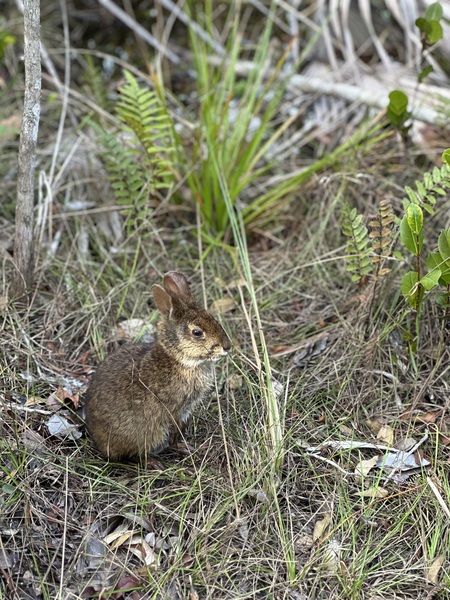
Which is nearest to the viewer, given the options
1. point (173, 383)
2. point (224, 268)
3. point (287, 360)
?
point (173, 383)

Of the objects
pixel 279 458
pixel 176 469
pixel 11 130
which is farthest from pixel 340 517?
pixel 11 130

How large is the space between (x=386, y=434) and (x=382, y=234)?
1.02 meters

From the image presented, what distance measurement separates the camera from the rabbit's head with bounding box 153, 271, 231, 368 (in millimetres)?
3785

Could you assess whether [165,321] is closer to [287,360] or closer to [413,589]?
[287,360]

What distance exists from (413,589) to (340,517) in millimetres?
438

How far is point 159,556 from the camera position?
337 cm

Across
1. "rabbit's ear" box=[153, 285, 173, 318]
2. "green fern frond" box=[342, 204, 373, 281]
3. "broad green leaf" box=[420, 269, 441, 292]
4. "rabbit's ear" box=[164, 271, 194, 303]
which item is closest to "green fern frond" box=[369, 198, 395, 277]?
"green fern frond" box=[342, 204, 373, 281]

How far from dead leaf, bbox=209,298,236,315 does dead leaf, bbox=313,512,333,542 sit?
151 cm

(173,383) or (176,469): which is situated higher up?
(173,383)

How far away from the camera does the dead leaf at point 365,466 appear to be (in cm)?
378

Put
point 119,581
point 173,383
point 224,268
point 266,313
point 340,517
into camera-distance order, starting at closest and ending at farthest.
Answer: point 119,581, point 340,517, point 173,383, point 266,313, point 224,268

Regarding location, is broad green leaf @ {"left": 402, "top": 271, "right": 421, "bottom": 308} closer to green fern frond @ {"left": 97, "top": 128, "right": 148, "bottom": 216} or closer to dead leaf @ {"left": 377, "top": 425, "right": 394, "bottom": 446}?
dead leaf @ {"left": 377, "top": 425, "right": 394, "bottom": 446}

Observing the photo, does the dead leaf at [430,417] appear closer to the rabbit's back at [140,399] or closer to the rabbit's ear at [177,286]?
the rabbit's back at [140,399]

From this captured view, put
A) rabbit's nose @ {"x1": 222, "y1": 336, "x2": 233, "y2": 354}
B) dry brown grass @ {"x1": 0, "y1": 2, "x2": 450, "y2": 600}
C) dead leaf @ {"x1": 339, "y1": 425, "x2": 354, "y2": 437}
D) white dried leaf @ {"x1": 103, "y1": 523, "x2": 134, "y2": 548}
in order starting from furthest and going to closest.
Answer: dead leaf @ {"x1": 339, "y1": 425, "x2": 354, "y2": 437} < rabbit's nose @ {"x1": 222, "y1": 336, "x2": 233, "y2": 354} < white dried leaf @ {"x1": 103, "y1": 523, "x2": 134, "y2": 548} < dry brown grass @ {"x1": 0, "y1": 2, "x2": 450, "y2": 600}
